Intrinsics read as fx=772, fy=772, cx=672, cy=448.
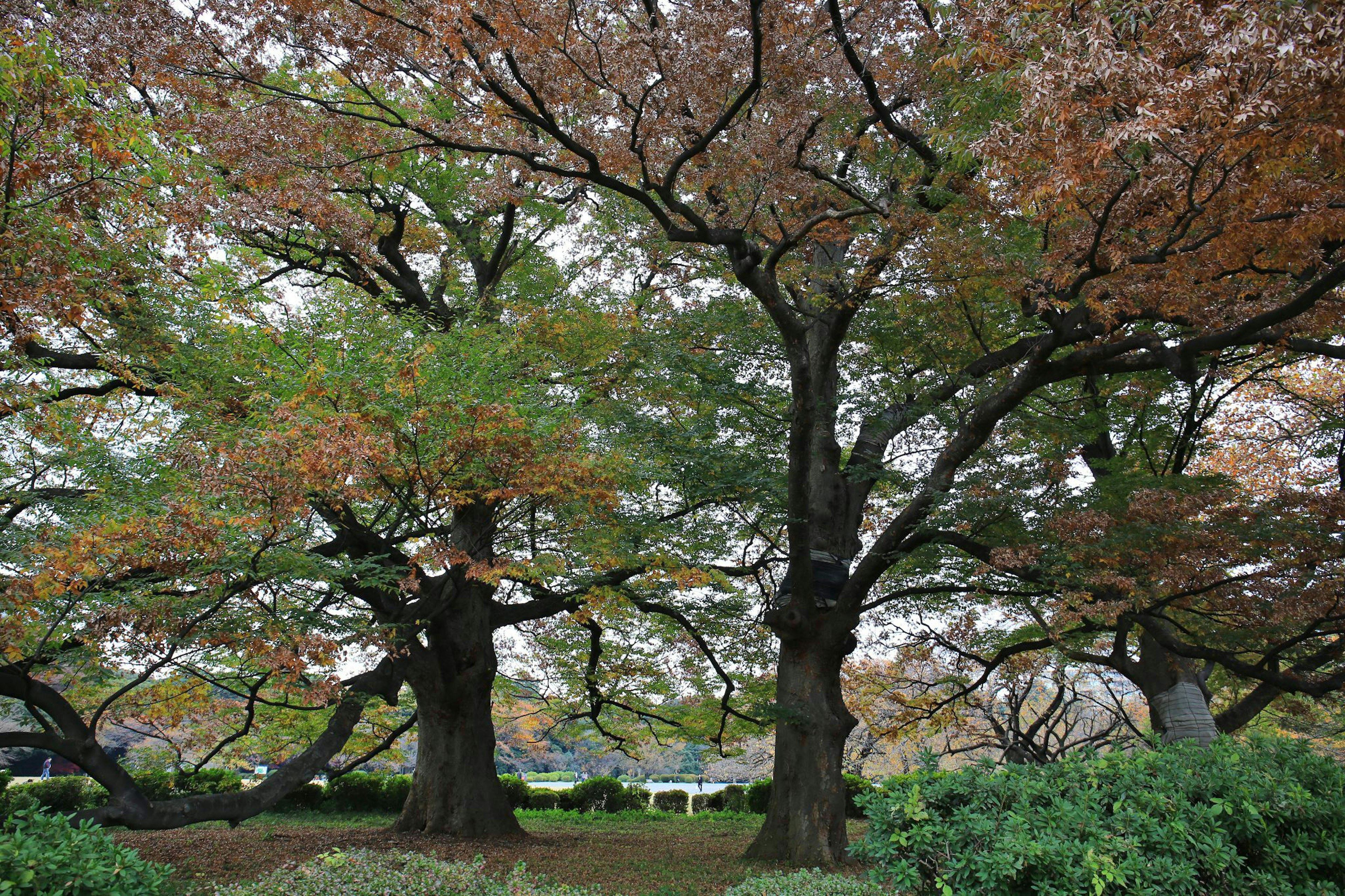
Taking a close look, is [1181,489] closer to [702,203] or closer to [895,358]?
[895,358]

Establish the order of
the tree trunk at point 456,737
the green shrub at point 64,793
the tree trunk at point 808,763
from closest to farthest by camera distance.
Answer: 1. the tree trunk at point 808,763
2. the tree trunk at point 456,737
3. the green shrub at point 64,793

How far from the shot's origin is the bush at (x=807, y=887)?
13.7ft

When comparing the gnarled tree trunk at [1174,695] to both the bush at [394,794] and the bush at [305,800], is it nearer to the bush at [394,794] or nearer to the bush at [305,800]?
the bush at [394,794]

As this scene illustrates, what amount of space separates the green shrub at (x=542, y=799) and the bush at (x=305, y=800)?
4437mm

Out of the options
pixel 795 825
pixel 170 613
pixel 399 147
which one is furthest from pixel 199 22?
pixel 795 825

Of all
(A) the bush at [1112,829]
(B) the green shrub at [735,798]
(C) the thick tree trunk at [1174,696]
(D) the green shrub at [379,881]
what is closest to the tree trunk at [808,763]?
(C) the thick tree trunk at [1174,696]

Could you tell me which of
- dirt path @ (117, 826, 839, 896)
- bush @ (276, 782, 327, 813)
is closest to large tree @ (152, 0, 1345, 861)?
dirt path @ (117, 826, 839, 896)

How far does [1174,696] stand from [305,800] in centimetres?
1607

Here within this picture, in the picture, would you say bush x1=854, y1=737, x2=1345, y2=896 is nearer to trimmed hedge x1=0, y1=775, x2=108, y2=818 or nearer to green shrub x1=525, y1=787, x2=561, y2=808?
trimmed hedge x1=0, y1=775, x2=108, y2=818

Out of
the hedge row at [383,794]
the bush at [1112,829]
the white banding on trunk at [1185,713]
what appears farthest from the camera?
the hedge row at [383,794]

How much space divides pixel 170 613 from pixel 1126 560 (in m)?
8.84

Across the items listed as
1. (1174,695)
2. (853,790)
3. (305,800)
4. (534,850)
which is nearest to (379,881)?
(534,850)

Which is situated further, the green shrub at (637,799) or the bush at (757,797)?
the green shrub at (637,799)

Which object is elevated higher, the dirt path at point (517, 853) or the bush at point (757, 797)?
the bush at point (757, 797)
